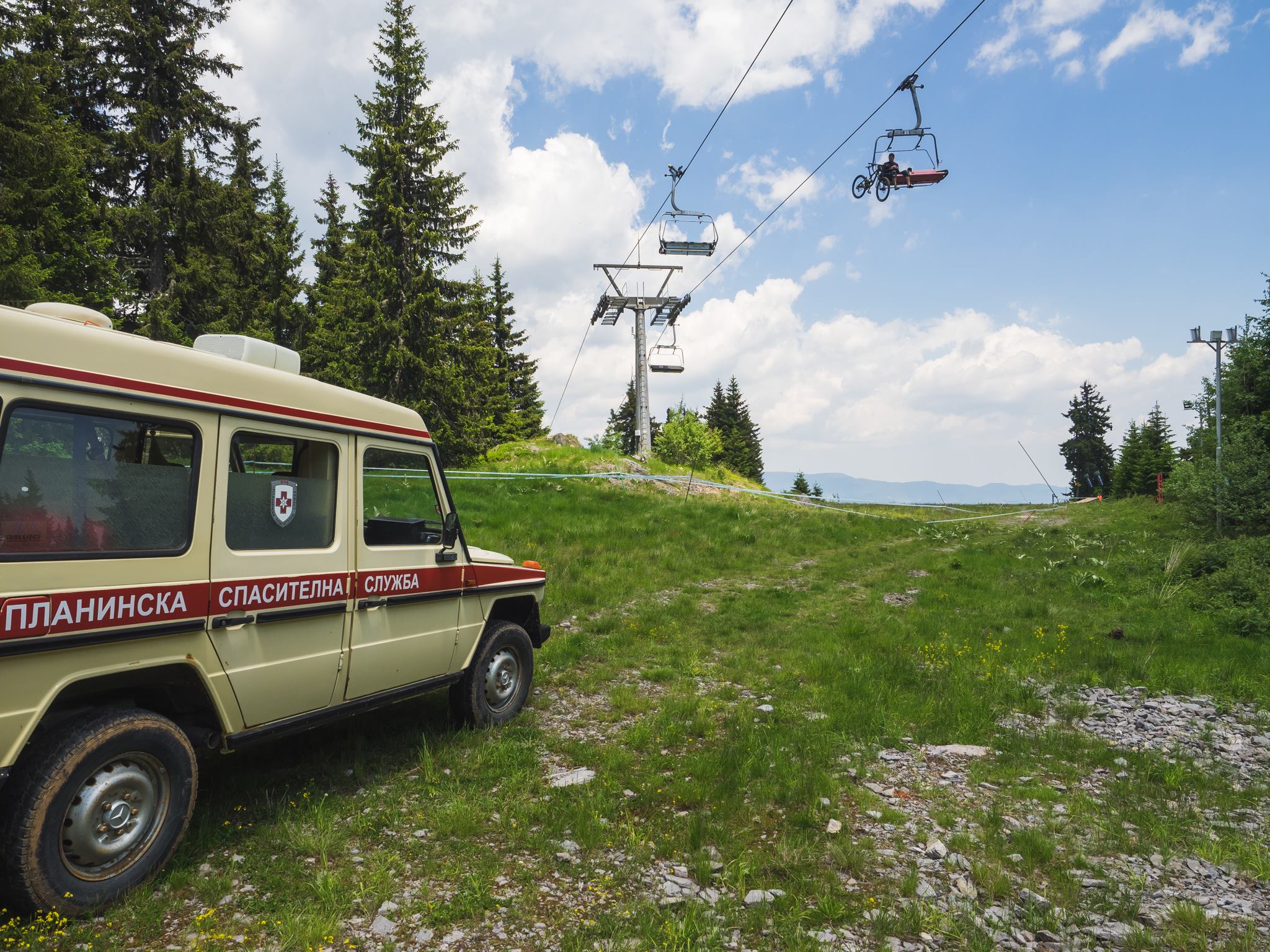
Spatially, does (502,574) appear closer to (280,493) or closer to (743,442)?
(280,493)

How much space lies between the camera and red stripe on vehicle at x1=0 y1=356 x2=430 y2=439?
321cm

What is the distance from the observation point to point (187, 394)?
3922 millimetres

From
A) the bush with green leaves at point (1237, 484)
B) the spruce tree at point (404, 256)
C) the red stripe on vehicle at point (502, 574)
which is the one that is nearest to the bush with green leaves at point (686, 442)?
the spruce tree at point (404, 256)

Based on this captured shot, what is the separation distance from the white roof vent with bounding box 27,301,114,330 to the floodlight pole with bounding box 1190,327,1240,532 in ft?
75.8

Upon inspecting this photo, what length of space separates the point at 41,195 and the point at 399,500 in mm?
18472

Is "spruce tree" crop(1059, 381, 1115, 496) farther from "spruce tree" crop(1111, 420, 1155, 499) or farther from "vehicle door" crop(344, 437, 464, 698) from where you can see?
"vehicle door" crop(344, 437, 464, 698)

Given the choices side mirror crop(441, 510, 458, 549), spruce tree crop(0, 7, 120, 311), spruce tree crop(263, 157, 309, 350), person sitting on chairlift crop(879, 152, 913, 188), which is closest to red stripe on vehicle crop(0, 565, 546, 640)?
side mirror crop(441, 510, 458, 549)

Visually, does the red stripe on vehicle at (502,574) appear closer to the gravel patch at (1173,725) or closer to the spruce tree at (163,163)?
the gravel patch at (1173,725)

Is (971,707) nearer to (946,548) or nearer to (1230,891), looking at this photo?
(1230,891)

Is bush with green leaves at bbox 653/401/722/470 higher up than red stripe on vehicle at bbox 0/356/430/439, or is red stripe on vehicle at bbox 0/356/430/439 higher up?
bush with green leaves at bbox 653/401/722/470

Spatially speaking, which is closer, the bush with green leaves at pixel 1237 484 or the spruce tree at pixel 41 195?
the spruce tree at pixel 41 195

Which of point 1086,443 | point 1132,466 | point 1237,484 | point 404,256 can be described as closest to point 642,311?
point 404,256

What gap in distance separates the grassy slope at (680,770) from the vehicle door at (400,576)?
85 centimetres

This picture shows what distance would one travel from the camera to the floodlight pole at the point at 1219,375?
703 inches
